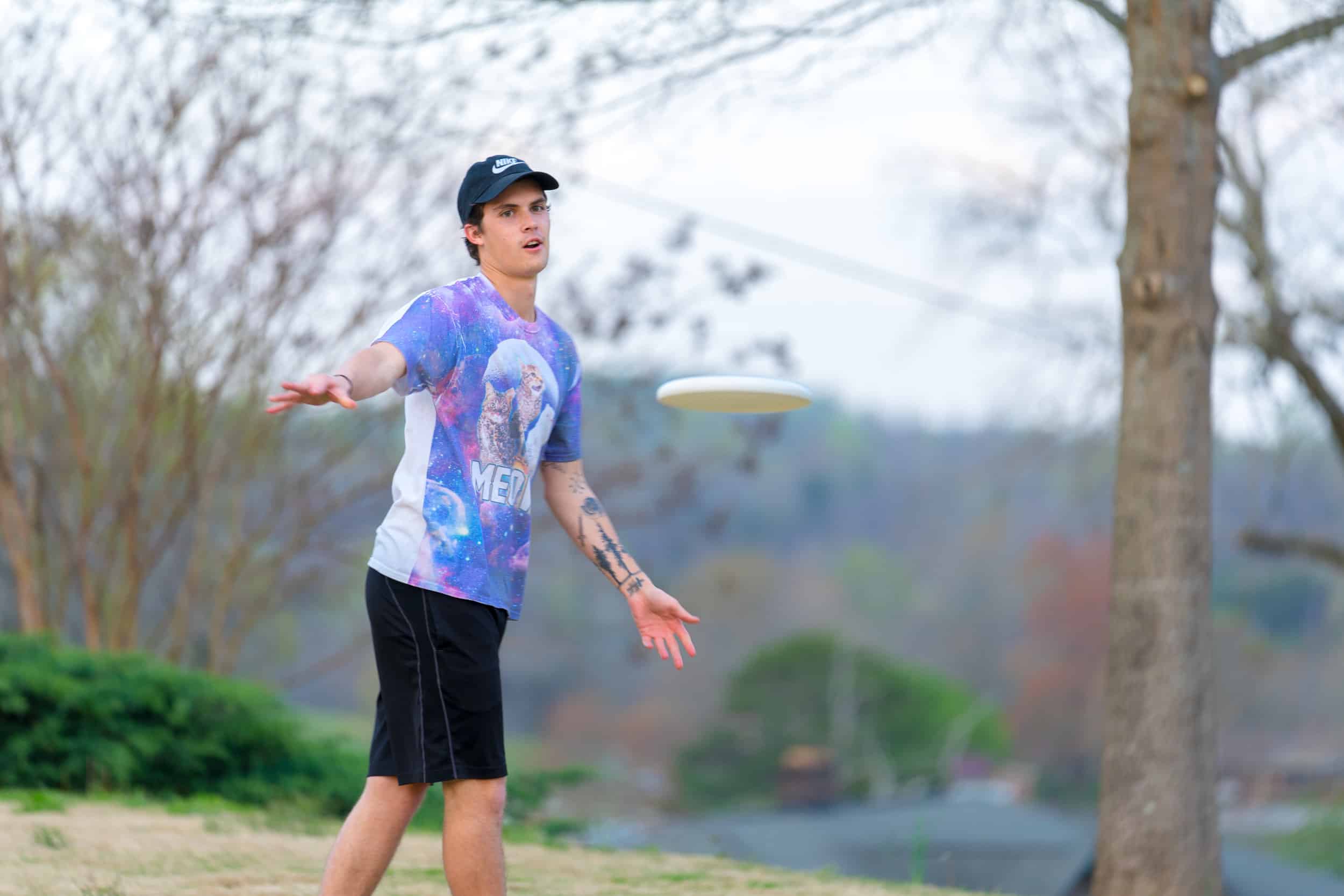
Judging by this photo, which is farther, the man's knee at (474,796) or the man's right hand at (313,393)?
the man's knee at (474,796)

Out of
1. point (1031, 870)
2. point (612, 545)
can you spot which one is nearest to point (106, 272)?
point (612, 545)

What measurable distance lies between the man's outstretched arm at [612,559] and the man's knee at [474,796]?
1.56ft

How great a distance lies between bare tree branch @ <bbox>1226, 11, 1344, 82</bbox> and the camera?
5711mm

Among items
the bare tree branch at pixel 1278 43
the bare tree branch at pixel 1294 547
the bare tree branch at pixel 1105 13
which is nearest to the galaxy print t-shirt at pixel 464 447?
the bare tree branch at pixel 1278 43

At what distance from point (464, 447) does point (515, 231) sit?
21.0 inches

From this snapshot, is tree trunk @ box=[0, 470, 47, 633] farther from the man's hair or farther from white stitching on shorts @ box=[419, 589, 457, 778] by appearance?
white stitching on shorts @ box=[419, 589, 457, 778]

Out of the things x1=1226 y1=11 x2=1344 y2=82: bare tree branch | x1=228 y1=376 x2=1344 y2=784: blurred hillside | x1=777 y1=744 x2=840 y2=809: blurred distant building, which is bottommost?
x1=777 y1=744 x2=840 y2=809: blurred distant building

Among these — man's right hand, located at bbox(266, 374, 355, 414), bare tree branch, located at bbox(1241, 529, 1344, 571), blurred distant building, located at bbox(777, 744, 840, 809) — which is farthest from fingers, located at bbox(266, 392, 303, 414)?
blurred distant building, located at bbox(777, 744, 840, 809)

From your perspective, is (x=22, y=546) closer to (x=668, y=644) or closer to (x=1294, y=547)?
(x=668, y=644)

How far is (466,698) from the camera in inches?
118

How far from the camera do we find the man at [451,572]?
9.82 feet

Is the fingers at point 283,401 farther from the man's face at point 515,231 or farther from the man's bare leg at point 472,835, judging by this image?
the man's bare leg at point 472,835

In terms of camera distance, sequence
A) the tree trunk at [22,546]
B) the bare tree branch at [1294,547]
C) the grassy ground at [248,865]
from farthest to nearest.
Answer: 1. the bare tree branch at [1294,547]
2. the tree trunk at [22,546]
3. the grassy ground at [248,865]

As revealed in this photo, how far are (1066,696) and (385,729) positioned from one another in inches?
1944
